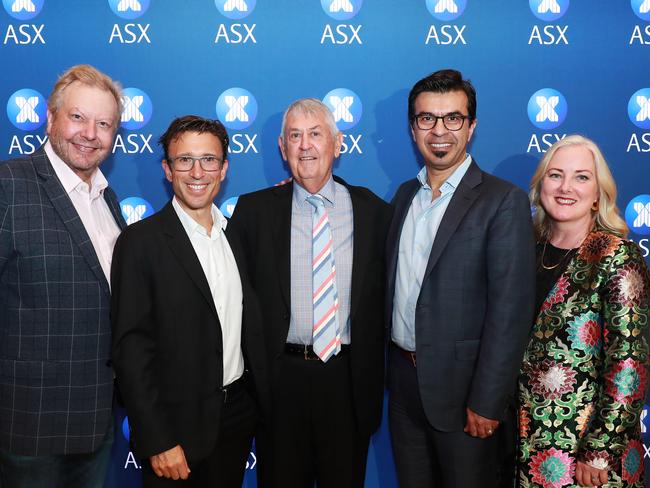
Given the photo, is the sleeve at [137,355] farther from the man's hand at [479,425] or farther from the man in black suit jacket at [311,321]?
the man's hand at [479,425]

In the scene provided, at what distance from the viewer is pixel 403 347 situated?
2.39 metres

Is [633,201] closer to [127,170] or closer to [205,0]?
[205,0]

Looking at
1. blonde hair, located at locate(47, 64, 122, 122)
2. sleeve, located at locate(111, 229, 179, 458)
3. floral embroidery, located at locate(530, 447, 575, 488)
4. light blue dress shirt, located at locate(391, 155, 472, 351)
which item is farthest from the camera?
light blue dress shirt, located at locate(391, 155, 472, 351)

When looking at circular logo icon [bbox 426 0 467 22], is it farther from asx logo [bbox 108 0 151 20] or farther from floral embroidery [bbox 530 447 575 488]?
floral embroidery [bbox 530 447 575 488]

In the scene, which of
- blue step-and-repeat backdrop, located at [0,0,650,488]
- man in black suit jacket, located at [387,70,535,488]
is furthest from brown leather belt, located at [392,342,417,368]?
blue step-and-repeat backdrop, located at [0,0,650,488]

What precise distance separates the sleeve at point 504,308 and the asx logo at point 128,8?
7.82 ft

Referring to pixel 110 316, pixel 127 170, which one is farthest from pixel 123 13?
pixel 110 316

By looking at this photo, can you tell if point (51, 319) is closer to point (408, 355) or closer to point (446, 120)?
point (408, 355)

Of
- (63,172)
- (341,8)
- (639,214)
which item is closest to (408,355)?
(63,172)

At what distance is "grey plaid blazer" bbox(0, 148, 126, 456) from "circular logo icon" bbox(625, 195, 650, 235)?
306 centimetres

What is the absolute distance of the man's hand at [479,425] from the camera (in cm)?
218

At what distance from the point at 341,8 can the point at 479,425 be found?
2420 mm

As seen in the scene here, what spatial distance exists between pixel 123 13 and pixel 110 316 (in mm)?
1986

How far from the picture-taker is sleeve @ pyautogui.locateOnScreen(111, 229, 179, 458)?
1.87 metres
